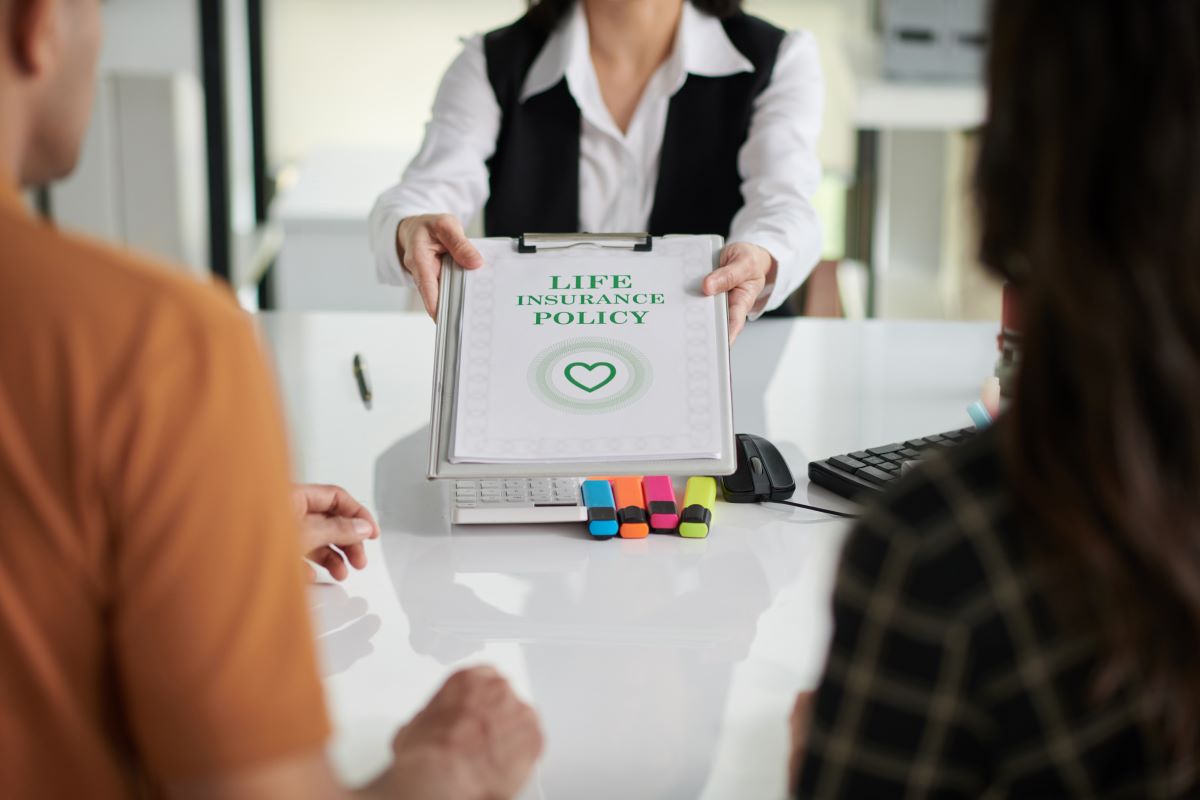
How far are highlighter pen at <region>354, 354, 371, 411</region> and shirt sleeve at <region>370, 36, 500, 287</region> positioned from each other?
231 millimetres

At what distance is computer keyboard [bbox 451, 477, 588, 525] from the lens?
112cm

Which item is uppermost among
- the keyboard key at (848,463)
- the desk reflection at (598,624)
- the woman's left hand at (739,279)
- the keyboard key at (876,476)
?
the woman's left hand at (739,279)

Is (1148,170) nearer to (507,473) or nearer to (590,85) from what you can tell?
(507,473)

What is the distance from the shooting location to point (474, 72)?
1.89 metres

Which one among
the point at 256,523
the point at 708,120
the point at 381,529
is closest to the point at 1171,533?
the point at 256,523

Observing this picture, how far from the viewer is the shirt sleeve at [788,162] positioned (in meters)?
1.63

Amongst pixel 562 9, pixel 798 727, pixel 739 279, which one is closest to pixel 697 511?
pixel 739 279

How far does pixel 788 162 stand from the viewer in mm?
1799

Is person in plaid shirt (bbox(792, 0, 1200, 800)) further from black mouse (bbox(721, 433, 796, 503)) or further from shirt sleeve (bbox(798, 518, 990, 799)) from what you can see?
black mouse (bbox(721, 433, 796, 503))

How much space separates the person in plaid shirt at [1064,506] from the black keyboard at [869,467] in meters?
0.68

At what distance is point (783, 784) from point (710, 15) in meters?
1.41

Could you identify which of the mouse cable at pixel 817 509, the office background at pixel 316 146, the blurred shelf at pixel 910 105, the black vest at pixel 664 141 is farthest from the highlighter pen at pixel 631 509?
the office background at pixel 316 146

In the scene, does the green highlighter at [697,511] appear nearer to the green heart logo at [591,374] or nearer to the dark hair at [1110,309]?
the green heart logo at [591,374]

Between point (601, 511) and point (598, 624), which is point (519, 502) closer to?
point (601, 511)
